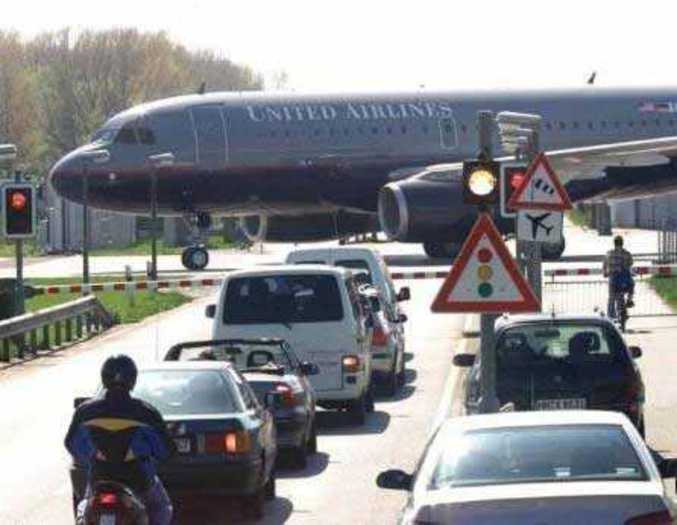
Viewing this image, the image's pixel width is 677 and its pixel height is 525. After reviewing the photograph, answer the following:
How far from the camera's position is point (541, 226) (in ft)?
87.2

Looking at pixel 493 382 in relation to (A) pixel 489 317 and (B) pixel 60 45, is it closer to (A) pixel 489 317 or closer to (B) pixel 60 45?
(A) pixel 489 317

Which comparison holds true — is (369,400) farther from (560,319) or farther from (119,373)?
(119,373)

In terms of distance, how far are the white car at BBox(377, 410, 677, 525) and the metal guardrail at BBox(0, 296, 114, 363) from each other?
948 inches

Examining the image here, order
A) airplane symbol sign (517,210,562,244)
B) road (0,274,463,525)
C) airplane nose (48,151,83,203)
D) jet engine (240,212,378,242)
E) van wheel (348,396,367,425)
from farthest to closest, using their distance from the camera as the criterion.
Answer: jet engine (240,212,378,242) < airplane nose (48,151,83,203) < airplane symbol sign (517,210,562,244) < van wheel (348,396,367,425) < road (0,274,463,525)

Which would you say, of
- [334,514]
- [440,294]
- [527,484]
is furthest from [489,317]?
[527,484]

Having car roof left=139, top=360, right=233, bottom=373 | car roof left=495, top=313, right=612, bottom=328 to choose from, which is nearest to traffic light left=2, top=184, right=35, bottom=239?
car roof left=495, top=313, right=612, bottom=328

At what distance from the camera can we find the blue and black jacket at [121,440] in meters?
13.9

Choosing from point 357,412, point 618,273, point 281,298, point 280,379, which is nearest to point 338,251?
point 618,273

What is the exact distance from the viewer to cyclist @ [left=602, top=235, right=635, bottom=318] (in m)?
38.5

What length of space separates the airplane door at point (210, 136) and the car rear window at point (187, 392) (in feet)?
135

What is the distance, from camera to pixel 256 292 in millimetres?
26125

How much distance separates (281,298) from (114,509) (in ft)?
42.0

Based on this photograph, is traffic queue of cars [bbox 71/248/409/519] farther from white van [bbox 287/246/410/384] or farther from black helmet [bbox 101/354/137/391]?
black helmet [bbox 101/354/137/391]

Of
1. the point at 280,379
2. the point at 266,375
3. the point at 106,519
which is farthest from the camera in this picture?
the point at 266,375
